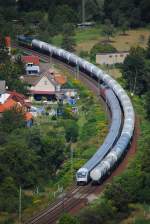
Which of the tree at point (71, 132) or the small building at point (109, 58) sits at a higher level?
the tree at point (71, 132)

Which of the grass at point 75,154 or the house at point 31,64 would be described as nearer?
the grass at point 75,154

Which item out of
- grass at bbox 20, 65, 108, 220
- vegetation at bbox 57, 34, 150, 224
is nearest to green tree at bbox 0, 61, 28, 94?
grass at bbox 20, 65, 108, 220

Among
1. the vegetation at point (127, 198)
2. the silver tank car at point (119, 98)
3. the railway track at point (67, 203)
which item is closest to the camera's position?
the vegetation at point (127, 198)

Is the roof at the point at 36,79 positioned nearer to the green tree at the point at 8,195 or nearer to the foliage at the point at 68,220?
the green tree at the point at 8,195

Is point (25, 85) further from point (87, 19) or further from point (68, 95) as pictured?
point (87, 19)

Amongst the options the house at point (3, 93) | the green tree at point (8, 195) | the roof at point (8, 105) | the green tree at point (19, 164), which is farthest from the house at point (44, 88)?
the green tree at point (8, 195)

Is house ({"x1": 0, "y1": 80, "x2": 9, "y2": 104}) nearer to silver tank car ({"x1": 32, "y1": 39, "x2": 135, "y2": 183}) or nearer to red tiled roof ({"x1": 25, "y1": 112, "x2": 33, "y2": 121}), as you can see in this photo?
red tiled roof ({"x1": 25, "y1": 112, "x2": 33, "y2": 121})
